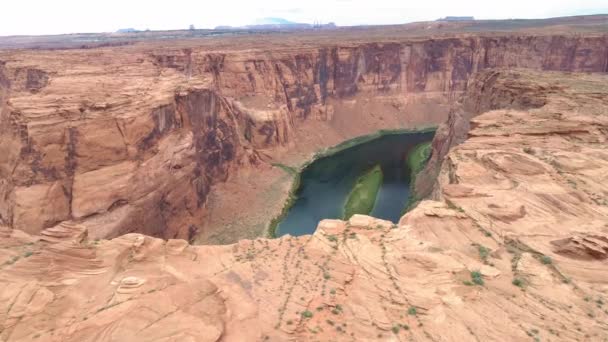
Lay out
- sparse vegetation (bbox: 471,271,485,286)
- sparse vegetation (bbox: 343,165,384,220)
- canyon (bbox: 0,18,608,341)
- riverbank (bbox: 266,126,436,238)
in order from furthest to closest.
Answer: sparse vegetation (bbox: 343,165,384,220), riverbank (bbox: 266,126,436,238), sparse vegetation (bbox: 471,271,485,286), canyon (bbox: 0,18,608,341)

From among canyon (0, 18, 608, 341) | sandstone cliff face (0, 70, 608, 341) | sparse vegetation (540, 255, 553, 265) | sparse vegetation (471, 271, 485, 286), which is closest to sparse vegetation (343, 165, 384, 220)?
canyon (0, 18, 608, 341)

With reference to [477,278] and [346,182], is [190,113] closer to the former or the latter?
[346,182]

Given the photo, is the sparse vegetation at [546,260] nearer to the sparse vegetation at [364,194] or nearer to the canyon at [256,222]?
the canyon at [256,222]

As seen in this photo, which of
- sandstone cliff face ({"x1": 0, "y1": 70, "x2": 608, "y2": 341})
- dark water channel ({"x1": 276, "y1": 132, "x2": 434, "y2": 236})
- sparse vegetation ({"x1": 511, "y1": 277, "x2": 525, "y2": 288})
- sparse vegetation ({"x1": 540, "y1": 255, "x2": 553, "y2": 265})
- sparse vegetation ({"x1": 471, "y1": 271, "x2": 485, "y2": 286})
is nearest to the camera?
sandstone cliff face ({"x1": 0, "y1": 70, "x2": 608, "y2": 341})

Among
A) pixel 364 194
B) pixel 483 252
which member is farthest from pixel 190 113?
pixel 483 252

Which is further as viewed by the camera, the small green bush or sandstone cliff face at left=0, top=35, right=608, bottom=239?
sandstone cliff face at left=0, top=35, right=608, bottom=239

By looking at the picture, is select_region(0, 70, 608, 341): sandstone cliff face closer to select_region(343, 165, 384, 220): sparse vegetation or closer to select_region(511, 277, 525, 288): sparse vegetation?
select_region(511, 277, 525, 288): sparse vegetation

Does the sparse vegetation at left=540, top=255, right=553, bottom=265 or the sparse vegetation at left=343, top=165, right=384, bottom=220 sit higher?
the sparse vegetation at left=540, top=255, right=553, bottom=265
